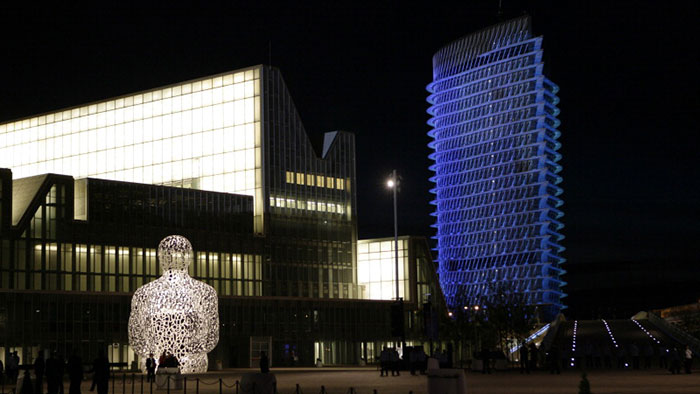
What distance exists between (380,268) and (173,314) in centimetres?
5882

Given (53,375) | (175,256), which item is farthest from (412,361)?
(53,375)

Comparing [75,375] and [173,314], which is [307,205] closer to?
[173,314]

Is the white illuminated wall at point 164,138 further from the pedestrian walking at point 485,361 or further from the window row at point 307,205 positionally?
the pedestrian walking at point 485,361

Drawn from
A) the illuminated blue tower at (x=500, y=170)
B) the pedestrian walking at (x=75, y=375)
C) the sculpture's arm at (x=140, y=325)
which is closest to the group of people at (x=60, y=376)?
the pedestrian walking at (x=75, y=375)

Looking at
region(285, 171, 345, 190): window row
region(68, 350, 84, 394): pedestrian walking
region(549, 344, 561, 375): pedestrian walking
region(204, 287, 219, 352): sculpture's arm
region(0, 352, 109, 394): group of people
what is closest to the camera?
region(0, 352, 109, 394): group of people

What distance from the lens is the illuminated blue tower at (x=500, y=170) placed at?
578ft

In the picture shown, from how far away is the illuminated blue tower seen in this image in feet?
578

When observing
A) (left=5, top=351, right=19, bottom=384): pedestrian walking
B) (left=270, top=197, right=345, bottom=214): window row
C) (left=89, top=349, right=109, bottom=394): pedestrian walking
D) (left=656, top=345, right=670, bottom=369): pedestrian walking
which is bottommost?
(left=656, top=345, right=670, bottom=369): pedestrian walking

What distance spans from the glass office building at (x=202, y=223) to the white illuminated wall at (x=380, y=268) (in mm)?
359

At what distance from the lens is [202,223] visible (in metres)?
96.7

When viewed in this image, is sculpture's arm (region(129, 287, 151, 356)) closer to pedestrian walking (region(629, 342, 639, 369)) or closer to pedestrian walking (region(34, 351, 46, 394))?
pedestrian walking (region(34, 351, 46, 394))

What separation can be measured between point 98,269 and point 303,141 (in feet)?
90.6

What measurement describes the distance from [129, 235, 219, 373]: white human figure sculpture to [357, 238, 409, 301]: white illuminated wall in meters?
54.6

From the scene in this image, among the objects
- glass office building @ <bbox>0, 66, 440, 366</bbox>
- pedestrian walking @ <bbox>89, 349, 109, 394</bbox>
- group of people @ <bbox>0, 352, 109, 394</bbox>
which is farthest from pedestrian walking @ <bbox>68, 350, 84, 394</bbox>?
glass office building @ <bbox>0, 66, 440, 366</bbox>
